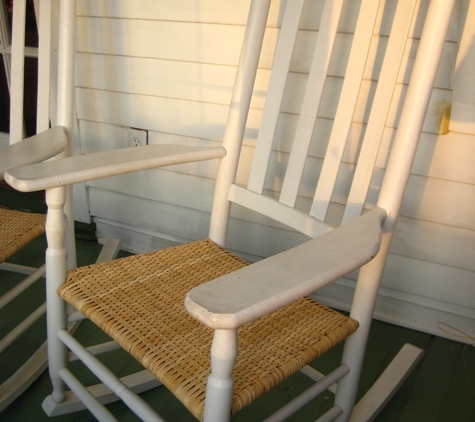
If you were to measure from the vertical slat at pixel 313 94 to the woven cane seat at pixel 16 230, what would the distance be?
580mm

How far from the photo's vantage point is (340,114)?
39.1 inches

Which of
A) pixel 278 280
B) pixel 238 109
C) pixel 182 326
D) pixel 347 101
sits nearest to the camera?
pixel 278 280

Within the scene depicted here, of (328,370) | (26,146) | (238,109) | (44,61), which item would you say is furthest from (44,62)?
(328,370)

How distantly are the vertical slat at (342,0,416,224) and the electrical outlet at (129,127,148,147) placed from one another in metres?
0.86

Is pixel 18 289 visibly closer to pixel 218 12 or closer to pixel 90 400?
pixel 90 400

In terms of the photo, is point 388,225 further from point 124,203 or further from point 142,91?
point 124,203

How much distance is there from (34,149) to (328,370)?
0.92 meters

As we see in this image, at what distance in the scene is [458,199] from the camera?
1302 mm

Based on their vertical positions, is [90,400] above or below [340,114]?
below

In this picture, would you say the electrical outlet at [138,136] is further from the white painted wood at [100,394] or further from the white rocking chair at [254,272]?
the white painted wood at [100,394]

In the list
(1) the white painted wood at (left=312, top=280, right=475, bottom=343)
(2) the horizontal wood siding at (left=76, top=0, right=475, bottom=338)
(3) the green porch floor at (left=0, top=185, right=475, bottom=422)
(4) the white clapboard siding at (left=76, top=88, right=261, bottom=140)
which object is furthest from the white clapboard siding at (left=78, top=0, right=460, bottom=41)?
(3) the green porch floor at (left=0, top=185, right=475, bottom=422)

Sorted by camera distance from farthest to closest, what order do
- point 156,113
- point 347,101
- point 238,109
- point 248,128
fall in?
point 156,113 → point 248,128 → point 238,109 → point 347,101

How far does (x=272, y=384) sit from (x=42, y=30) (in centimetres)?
101

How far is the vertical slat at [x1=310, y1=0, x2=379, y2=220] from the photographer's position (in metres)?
0.96
